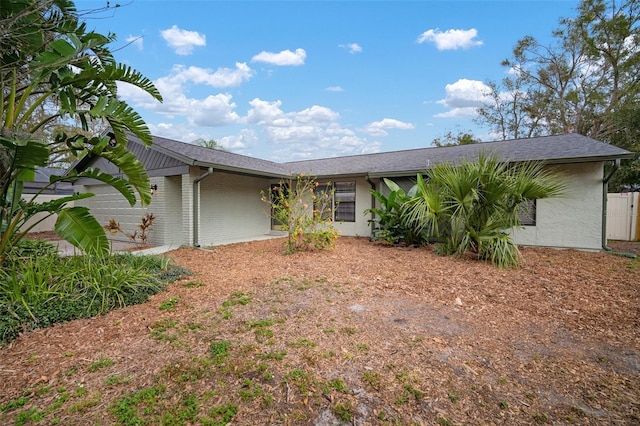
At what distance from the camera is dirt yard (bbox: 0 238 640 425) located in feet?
6.98

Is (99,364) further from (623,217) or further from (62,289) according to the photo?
(623,217)

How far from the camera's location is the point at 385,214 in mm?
8883

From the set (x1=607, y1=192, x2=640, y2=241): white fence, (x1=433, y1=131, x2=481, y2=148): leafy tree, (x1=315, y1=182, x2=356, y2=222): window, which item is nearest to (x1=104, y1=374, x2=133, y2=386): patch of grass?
(x1=315, y1=182, x2=356, y2=222): window

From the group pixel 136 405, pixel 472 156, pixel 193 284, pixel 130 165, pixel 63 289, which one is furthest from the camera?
pixel 472 156

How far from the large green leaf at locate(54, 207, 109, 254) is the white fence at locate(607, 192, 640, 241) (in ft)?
50.1

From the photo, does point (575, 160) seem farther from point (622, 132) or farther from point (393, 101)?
point (622, 132)

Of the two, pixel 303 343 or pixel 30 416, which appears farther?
pixel 303 343

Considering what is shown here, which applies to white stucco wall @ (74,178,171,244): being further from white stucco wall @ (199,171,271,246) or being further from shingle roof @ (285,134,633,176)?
shingle roof @ (285,134,633,176)

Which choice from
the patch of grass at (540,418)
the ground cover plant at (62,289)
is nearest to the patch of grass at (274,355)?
the patch of grass at (540,418)

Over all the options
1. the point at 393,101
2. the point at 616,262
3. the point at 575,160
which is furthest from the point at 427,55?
the point at 616,262

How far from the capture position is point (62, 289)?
3.91 metres

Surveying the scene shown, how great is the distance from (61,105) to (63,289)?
9.39 feet

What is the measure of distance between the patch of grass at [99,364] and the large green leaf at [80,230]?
233cm

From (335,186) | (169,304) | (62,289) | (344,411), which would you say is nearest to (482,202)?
(344,411)
